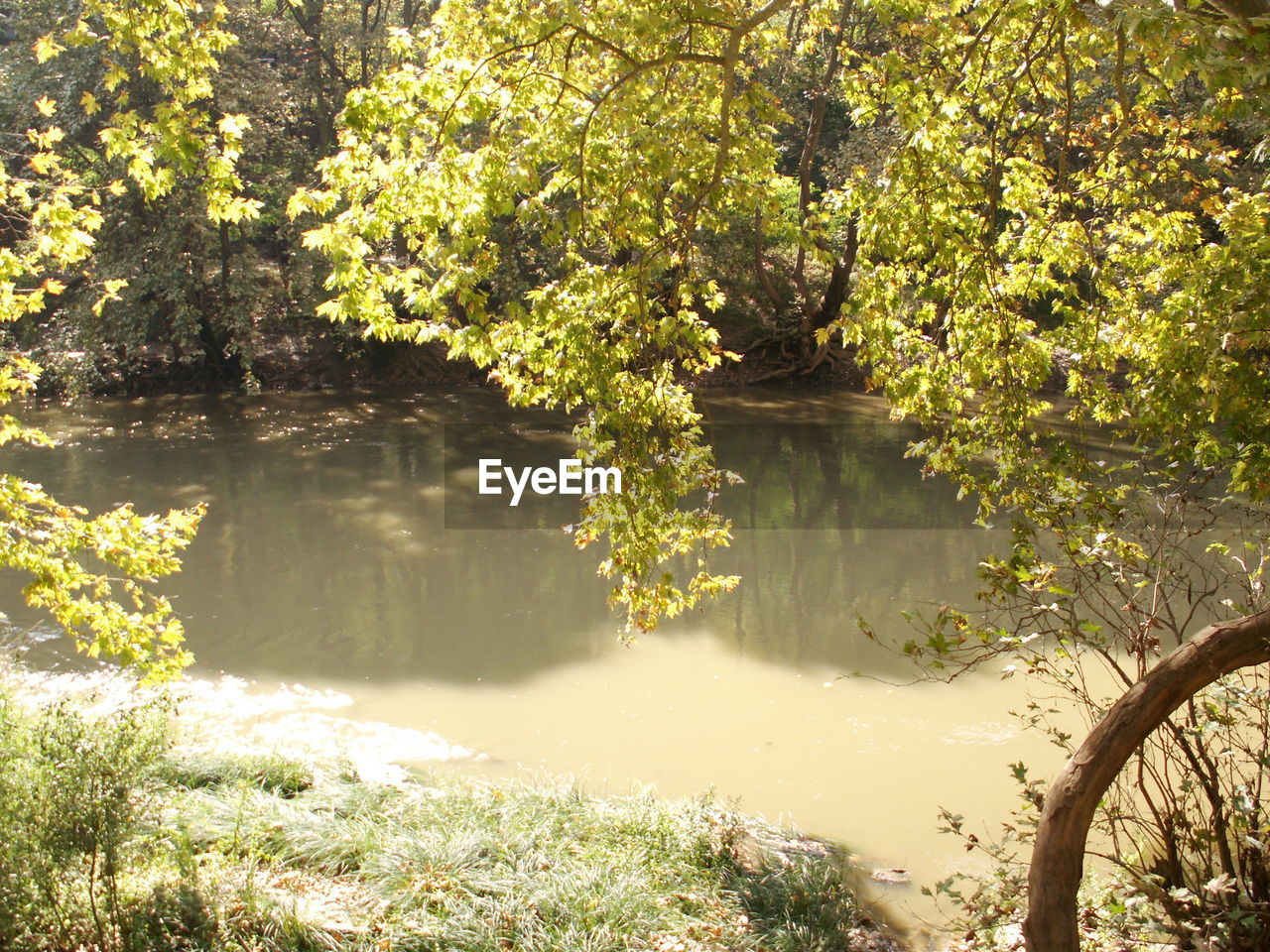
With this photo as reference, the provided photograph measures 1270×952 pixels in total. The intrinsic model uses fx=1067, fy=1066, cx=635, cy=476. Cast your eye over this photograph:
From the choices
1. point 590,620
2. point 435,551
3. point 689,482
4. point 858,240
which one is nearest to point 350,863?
point 689,482

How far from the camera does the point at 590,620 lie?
8484 mm

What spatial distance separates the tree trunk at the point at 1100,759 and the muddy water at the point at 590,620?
6.79 feet

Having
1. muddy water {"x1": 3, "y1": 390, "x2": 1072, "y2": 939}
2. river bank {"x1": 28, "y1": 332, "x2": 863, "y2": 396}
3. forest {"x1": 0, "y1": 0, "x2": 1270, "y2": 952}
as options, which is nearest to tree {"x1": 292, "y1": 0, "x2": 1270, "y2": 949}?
forest {"x1": 0, "y1": 0, "x2": 1270, "y2": 952}

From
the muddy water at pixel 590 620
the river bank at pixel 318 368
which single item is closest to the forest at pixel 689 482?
the muddy water at pixel 590 620

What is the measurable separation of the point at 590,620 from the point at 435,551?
2353 mm

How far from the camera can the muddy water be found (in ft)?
20.2

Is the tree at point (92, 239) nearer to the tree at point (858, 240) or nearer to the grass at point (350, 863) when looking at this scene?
the grass at point (350, 863)

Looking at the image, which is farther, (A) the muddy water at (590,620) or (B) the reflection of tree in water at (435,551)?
(B) the reflection of tree in water at (435,551)

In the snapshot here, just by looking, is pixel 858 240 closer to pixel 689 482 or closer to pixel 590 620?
pixel 689 482

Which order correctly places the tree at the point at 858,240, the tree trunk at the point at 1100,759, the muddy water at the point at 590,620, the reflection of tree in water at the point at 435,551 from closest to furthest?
1. the tree trunk at the point at 1100,759
2. the tree at the point at 858,240
3. the muddy water at the point at 590,620
4. the reflection of tree in water at the point at 435,551

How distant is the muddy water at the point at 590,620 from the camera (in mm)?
6160

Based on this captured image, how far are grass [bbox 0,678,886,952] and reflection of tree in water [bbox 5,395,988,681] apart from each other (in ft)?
8.03

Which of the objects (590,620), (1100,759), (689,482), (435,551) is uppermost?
(689,482)

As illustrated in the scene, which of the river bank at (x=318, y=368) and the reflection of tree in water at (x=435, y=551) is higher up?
the river bank at (x=318, y=368)
